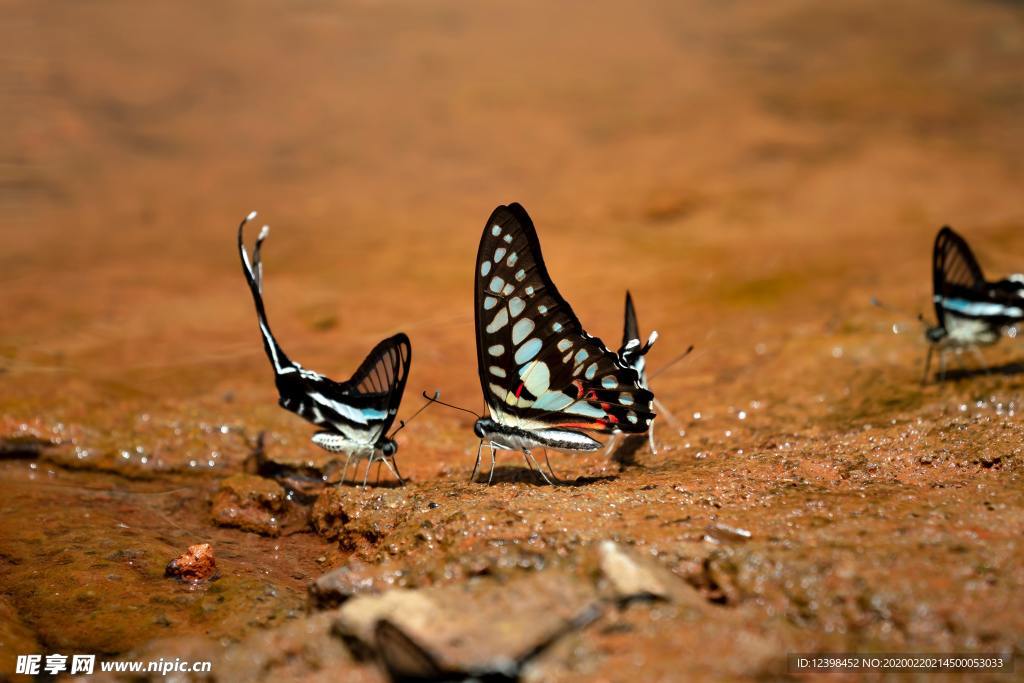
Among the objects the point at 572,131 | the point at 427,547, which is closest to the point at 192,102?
the point at 572,131

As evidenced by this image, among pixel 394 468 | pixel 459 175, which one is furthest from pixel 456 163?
pixel 394 468

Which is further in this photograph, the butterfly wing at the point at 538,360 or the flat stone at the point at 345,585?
the butterfly wing at the point at 538,360

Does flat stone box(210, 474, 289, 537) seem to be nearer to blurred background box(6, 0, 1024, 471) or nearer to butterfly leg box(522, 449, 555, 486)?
blurred background box(6, 0, 1024, 471)

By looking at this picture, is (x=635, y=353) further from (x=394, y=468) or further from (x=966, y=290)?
(x=966, y=290)

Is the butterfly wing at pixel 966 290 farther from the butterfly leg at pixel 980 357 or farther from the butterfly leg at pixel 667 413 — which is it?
the butterfly leg at pixel 667 413

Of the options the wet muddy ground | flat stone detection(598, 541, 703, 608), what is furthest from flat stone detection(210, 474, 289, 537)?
flat stone detection(598, 541, 703, 608)

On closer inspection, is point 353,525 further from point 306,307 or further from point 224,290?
point 224,290

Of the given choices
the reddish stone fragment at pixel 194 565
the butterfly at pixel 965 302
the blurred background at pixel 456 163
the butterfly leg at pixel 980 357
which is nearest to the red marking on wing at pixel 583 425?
the reddish stone fragment at pixel 194 565
